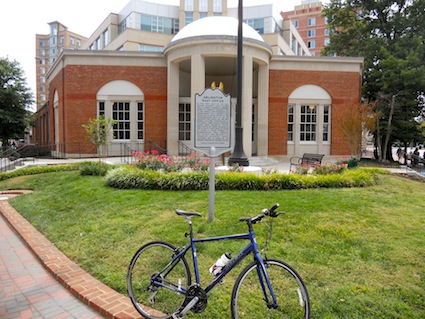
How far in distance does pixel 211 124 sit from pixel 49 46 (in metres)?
107

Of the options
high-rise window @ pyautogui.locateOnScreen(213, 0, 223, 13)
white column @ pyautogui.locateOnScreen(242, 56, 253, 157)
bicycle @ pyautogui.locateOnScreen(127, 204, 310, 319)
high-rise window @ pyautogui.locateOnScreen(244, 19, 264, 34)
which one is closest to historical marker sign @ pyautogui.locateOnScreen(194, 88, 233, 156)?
bicycle @ pyautogui.locateOnScreen(127, 204, 310, 319)

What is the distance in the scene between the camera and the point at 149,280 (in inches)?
154

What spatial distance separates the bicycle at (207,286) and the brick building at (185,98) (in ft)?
56.7

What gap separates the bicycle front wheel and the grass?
0.21 meters

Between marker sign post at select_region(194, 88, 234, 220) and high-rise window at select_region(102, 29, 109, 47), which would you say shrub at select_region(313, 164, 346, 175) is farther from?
high-rise window at select_region(102, 29, 109, 47)

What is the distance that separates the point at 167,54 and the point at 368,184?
51.9 ft

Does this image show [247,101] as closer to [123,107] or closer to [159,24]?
[123,107]

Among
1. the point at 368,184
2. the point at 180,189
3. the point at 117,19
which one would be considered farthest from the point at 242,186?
the point at 117,19

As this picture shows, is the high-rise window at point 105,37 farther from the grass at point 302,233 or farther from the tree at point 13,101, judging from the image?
the grass at point 302,233

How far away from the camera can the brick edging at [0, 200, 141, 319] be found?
12.0ft

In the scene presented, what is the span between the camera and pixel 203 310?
3.38 metres

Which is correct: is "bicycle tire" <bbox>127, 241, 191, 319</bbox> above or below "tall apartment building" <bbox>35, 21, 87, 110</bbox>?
below

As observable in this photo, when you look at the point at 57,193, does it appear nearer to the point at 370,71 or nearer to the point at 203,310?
the point at 203,310

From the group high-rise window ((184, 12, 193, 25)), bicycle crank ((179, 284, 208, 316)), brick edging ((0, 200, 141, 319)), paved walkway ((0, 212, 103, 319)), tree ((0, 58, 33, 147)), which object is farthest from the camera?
high-rise window ((184, 12, 193, 25))
